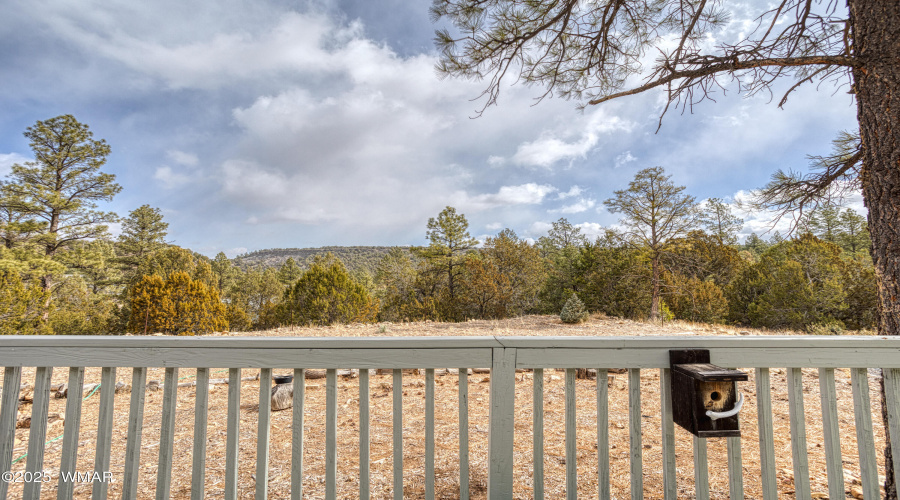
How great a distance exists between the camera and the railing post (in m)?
1.16

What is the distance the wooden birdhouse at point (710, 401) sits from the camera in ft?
3.53

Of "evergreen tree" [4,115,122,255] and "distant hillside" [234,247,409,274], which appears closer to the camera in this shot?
"evergreen tree" [4,115,122,255]

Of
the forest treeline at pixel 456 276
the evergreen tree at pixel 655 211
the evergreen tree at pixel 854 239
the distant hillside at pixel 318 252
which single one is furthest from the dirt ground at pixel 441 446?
the distant hillside at pixel 318 252

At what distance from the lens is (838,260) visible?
13.0m

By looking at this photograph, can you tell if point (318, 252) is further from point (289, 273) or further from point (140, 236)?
point (140, 236)

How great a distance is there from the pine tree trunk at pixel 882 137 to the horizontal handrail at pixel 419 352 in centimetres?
104

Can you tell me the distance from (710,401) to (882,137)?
1.93 meters

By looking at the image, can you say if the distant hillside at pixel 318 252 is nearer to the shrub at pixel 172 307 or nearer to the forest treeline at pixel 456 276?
the forest treeline at pixel 456 276

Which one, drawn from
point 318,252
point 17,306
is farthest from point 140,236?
point 318,252

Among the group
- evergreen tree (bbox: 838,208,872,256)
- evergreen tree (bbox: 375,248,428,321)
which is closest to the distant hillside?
evergreen tree (bbox: 375,248,428,321)

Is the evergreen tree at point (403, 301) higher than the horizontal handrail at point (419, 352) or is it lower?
lower

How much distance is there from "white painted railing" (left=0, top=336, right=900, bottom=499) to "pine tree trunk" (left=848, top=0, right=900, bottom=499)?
1000mm

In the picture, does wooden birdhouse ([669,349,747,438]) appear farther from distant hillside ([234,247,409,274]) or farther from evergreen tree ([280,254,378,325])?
distant hillside ([234,247,409,274])

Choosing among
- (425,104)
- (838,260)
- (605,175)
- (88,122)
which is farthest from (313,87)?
(838,260)
